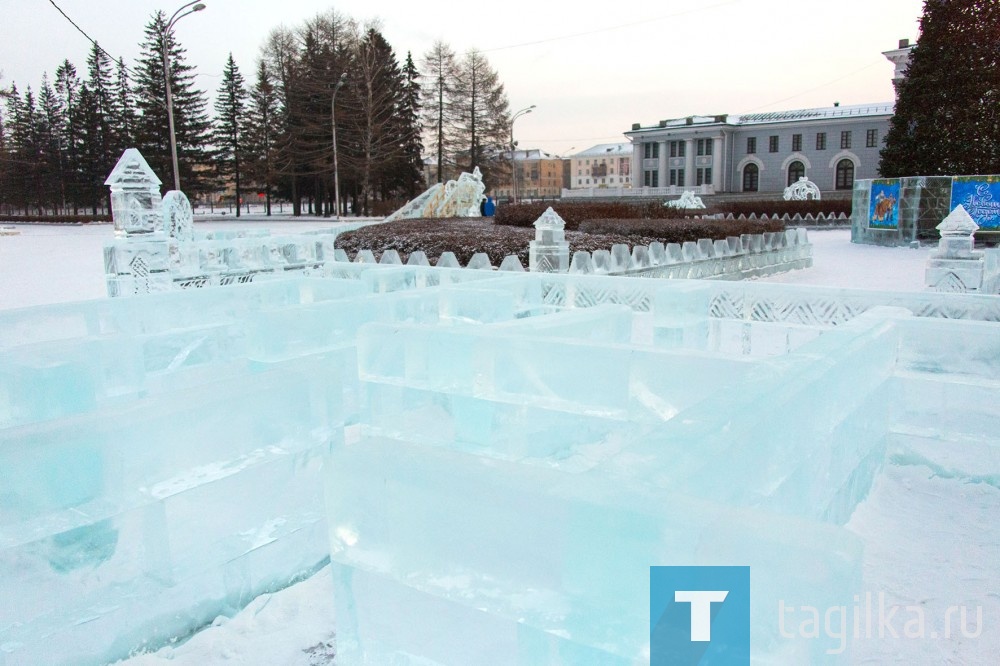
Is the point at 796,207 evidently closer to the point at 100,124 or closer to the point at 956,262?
the point at 956,262

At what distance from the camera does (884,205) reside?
1977 centimetres

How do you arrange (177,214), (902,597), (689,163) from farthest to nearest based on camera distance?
(689,163) → (177,214) → (902,597)

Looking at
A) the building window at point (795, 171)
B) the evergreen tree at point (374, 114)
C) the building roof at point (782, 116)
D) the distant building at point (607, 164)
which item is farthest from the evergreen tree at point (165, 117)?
the distant building at point (607, 164)

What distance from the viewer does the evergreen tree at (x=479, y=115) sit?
153 ft

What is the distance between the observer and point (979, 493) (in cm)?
377

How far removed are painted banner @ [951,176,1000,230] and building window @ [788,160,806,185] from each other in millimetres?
37473

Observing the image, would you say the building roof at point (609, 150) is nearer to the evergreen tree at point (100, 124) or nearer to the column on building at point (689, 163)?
the column on building at point (689, 163)

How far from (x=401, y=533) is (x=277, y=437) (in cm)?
142

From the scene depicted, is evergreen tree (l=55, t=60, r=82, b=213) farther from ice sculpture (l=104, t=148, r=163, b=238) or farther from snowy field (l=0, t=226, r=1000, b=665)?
snowy field (l=0, t=226, r=1000, b=665)

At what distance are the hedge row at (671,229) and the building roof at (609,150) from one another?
82407 millimetres

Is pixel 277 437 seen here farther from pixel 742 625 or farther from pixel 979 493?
pixel 979 493

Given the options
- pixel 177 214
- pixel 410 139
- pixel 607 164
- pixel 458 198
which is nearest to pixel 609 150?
pixel 607 164

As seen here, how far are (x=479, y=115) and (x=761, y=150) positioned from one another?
22.9m

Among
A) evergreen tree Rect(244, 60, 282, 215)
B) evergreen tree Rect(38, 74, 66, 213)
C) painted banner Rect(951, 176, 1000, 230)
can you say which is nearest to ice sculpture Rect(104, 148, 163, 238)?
painted banner Rect(951, 176, 1000, 230)
